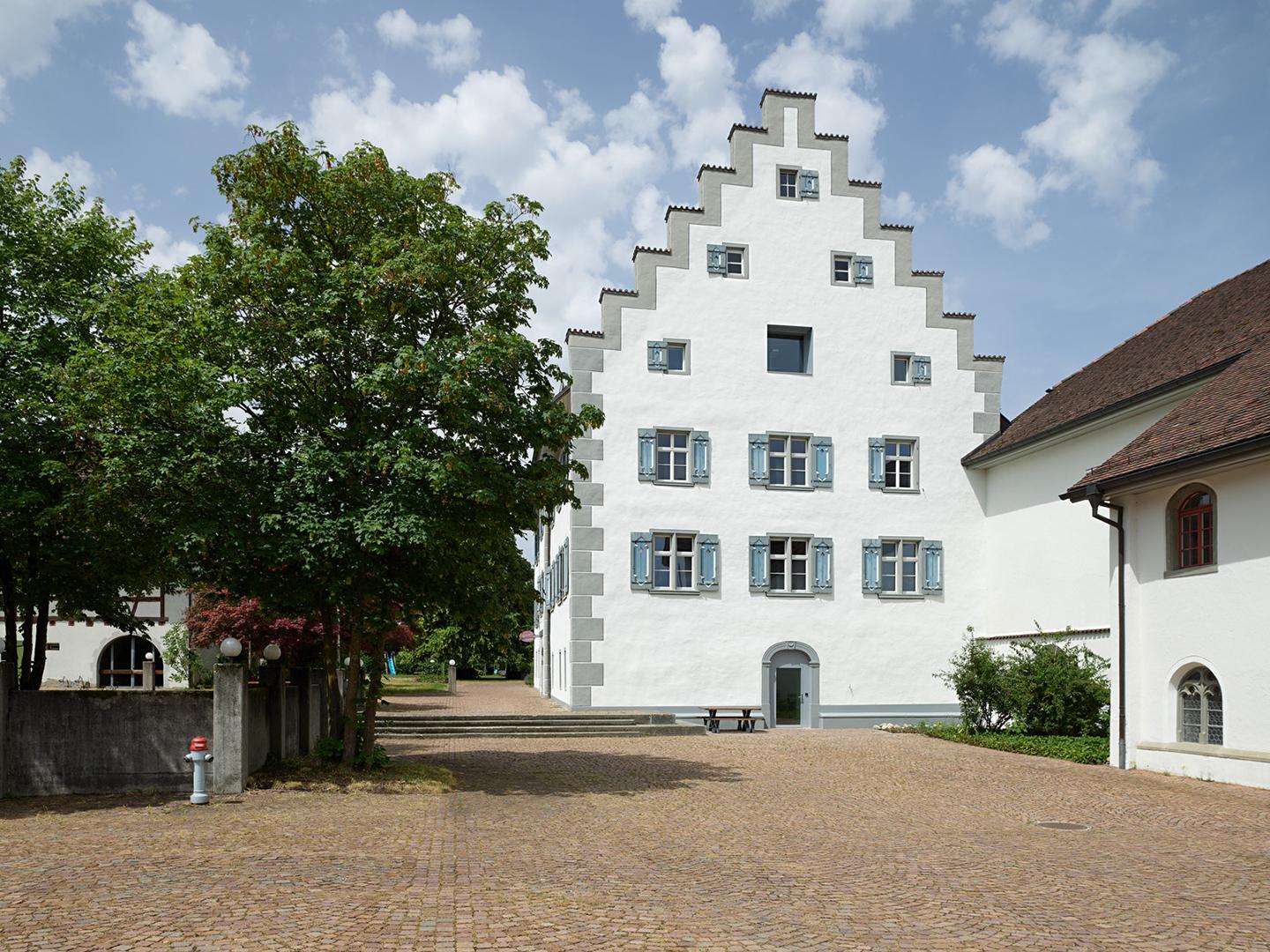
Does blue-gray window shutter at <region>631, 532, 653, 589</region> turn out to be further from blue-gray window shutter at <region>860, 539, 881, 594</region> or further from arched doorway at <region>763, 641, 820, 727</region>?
blue-gray window shutter at <region>860, 539, 881, 594</region>

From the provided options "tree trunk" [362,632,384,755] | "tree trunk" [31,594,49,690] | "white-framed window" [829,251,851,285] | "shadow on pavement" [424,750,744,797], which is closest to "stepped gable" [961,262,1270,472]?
"white-framed window" [829,251,851,285]

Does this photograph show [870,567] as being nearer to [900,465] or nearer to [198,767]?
[900,465]

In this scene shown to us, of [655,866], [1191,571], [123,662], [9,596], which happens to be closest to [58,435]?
[9,596]

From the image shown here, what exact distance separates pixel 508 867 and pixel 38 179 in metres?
14.9

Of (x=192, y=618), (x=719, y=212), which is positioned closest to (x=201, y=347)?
(x=719, y=212)

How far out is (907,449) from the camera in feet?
96.6

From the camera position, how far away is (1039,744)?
824 inches

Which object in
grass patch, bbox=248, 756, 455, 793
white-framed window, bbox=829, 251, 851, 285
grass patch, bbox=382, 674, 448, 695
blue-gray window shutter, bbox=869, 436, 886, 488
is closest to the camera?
grass patch, bbox=248, 756, 455, 793

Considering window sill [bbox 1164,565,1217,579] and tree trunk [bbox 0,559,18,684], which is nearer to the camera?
tree trunk [bbox 0,559,18,684]

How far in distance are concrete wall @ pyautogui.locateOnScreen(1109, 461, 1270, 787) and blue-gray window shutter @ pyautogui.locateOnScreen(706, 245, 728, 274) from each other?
41.9 feet

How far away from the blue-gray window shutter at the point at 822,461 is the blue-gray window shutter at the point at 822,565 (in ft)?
4.99

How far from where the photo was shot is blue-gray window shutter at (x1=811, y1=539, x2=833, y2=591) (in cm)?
2820

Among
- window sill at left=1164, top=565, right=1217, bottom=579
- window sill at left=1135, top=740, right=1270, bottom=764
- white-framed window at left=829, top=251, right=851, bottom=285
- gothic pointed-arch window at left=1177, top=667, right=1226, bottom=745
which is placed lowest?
window sill at left=1135, top=740, right=1270, bottom=764

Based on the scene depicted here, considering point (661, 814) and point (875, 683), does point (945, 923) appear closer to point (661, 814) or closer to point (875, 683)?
point (661, 814)
